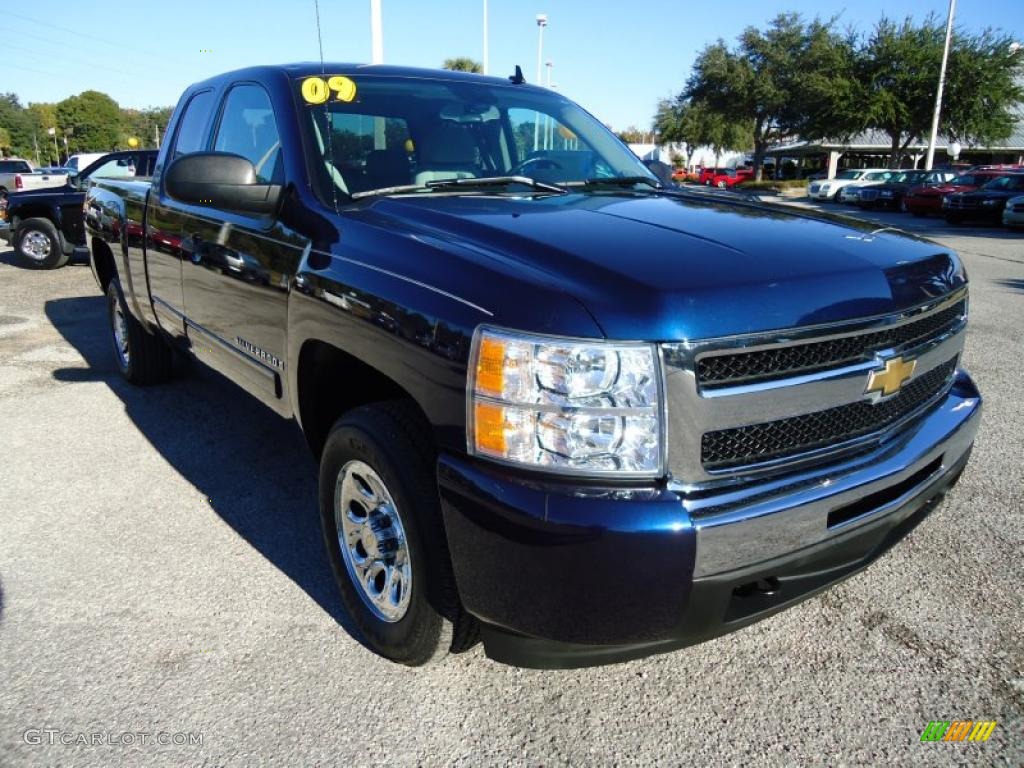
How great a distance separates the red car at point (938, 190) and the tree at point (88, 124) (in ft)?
405

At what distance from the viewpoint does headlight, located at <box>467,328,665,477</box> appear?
173 centimetres

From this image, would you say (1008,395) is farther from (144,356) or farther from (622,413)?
(144,356)

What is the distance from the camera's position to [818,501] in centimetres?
189

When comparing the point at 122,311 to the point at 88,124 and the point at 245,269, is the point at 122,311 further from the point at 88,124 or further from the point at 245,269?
the point at 88,124

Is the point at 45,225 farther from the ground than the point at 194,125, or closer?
closer

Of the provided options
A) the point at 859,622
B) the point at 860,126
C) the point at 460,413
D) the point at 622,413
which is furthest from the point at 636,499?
the point at 860,126

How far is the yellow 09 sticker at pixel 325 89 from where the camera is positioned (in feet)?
9.65

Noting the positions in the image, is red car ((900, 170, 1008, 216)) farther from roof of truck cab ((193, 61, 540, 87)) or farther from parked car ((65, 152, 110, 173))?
parked car ((65, 152, 110, 173))

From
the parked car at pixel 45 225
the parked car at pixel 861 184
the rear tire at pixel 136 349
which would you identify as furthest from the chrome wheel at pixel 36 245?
the parked car at pixel 861 184

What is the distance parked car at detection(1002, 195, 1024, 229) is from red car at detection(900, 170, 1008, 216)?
3.79 m

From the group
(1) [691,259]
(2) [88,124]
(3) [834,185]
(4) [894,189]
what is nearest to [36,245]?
(1) [691,259]

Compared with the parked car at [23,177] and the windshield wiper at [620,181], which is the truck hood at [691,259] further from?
the parked car at [23,177]

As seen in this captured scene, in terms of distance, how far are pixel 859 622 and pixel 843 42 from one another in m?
47.6

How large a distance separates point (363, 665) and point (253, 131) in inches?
87.8
